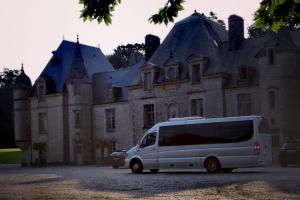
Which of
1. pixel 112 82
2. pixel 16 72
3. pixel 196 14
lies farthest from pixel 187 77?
pixel 16 72

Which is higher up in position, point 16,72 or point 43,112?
point 16,72

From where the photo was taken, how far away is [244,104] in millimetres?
36438

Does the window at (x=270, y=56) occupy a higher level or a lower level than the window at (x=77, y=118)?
higher

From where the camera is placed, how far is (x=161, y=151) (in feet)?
83.6

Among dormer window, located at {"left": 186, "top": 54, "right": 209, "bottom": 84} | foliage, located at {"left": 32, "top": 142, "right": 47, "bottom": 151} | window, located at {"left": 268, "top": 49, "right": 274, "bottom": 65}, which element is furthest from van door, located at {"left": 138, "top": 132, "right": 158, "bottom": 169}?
foliage, located at {"left": 32, "top": 142, "right": 47, "bottom": 151}

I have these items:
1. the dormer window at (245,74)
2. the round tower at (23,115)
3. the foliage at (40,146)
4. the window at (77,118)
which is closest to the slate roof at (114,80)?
the window at (77,118)

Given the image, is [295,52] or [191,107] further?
[191,107]

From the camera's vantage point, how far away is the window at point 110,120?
4546cm

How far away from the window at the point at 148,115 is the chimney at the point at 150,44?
250 inches

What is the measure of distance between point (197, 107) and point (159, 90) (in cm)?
389

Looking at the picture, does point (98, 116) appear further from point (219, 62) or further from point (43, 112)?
point (219, 62)

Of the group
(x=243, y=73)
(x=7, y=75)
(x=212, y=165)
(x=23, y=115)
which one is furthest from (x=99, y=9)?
(x=7, y=75)

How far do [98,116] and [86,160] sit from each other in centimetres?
436

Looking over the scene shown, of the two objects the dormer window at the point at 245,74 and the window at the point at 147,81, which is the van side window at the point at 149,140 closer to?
the dormer window at the point at 245,74
